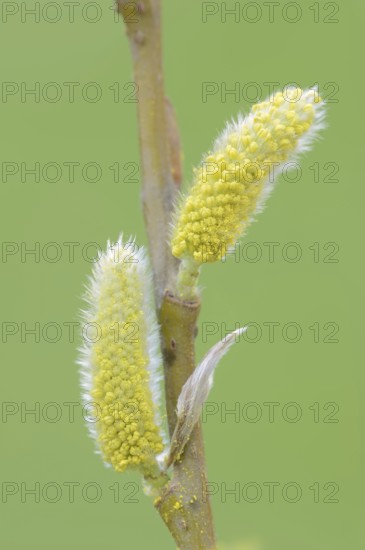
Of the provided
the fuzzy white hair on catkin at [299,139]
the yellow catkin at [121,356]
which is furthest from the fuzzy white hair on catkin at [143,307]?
the fuzzy white hair on catkin at [299,139]

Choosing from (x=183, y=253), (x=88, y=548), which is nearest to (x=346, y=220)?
(x=88, y=548)

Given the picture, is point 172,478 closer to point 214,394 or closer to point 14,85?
point 214,394

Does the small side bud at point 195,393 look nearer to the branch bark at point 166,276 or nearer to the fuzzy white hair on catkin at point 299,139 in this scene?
the branch bark at point 166,276

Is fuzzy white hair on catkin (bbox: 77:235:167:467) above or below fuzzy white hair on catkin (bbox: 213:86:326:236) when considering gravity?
below

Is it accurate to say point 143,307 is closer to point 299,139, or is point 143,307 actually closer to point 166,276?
point 166,276

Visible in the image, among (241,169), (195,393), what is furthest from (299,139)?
(195,393)

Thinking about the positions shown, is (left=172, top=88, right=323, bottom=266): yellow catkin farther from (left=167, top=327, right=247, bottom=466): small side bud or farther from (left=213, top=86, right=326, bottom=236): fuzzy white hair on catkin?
(left=167, top=327, right=247, bottom=466): small side bud

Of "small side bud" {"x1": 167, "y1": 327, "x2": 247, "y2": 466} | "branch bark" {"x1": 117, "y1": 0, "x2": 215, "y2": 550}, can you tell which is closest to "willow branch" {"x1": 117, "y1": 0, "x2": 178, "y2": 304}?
"branch bark" {"x1": 117, "y1": 0, "x2": 215, "y2": 550}

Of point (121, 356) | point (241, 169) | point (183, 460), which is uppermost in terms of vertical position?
point (241, 169)
